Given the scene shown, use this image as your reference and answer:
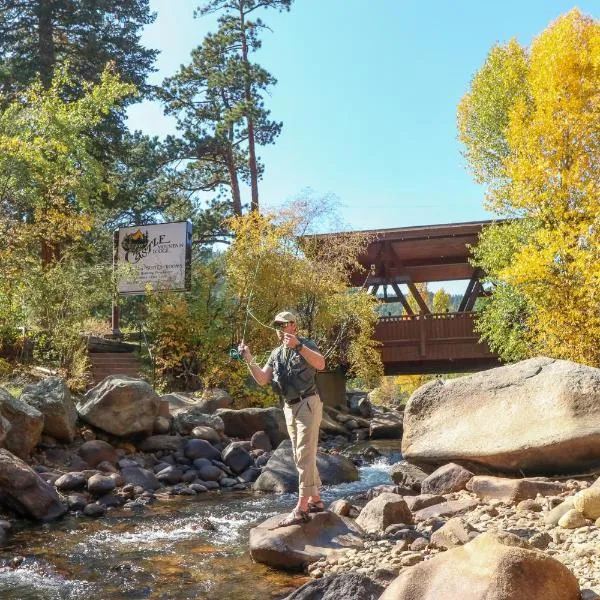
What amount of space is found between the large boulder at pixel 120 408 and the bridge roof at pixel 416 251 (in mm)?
10041

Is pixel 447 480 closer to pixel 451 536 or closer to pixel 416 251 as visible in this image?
pixel 451 536

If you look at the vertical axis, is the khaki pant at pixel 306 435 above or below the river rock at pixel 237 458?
above

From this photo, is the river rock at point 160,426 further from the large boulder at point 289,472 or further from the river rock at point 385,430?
the river rock at point 385,430

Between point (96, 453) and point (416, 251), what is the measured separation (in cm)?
1592

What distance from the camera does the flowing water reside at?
502 centimetres

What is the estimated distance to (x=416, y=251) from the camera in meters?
23.6

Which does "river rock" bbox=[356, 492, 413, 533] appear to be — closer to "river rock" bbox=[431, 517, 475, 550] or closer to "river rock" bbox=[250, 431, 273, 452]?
"river rock" bbox=[431, 517, 475, 550]

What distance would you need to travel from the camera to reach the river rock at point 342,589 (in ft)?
13.2

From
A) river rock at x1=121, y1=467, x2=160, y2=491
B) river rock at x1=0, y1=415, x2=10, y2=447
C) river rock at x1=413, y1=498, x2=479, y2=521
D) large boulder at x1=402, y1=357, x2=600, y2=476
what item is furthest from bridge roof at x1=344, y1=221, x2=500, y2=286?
river rock at x1=413, y1=498, x2=479, y2=521

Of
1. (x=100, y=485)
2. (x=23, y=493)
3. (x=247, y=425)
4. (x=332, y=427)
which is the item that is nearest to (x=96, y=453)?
(x=100, y=485)

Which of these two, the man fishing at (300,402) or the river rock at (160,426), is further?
the river rock at (160,426)

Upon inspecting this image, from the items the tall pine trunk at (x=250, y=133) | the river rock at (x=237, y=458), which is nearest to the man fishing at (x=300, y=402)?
the river rock at (x=237, y=458)

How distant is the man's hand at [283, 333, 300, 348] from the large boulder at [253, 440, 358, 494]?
4339 millimetres

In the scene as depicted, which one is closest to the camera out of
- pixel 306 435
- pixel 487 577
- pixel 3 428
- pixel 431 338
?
pixel 487 577
